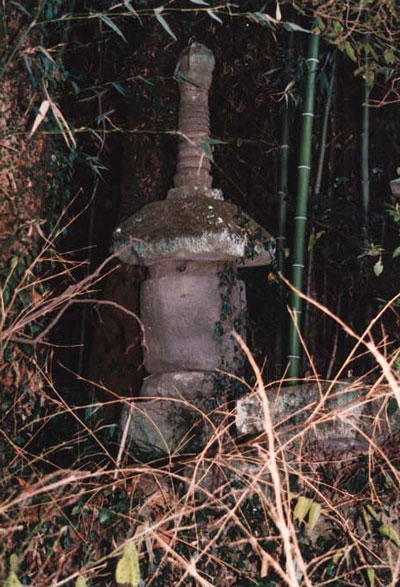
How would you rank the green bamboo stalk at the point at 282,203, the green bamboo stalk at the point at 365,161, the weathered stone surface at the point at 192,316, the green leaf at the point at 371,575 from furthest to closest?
the green bamboo stalk at the point at 365,161 < the green bamboo stalk at the point at 282,203 < the weathered stone surface at the point at 192,316 < the green leaf at the point at 371,575

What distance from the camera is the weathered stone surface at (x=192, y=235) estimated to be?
160 inches

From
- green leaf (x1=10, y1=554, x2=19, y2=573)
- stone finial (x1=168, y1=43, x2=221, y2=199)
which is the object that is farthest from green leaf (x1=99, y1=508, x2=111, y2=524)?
stone finial (x1=168, y1=43, x2=221, y2=199)

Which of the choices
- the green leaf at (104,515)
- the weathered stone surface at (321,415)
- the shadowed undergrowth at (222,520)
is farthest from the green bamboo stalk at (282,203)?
the green leaf at (104,515)

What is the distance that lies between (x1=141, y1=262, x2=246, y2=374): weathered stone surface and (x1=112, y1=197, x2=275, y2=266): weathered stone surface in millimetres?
78

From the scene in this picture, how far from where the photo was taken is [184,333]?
4.21m

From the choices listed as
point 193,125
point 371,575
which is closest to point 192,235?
point 193,125

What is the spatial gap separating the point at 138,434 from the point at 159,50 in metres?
2.64

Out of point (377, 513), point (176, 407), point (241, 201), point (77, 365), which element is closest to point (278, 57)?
point (241, 201)

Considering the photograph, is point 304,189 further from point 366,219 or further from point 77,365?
point 77,365

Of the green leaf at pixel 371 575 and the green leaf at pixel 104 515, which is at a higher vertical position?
the green leaf at pixel 104 515

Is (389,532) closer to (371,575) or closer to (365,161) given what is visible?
(371,575)

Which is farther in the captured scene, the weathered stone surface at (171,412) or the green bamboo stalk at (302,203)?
the green bamboo stalk at (302,203)

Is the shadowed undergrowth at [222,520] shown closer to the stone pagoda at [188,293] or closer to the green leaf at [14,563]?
the green leaf at [14,563]

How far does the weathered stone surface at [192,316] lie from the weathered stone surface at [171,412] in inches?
2.3
